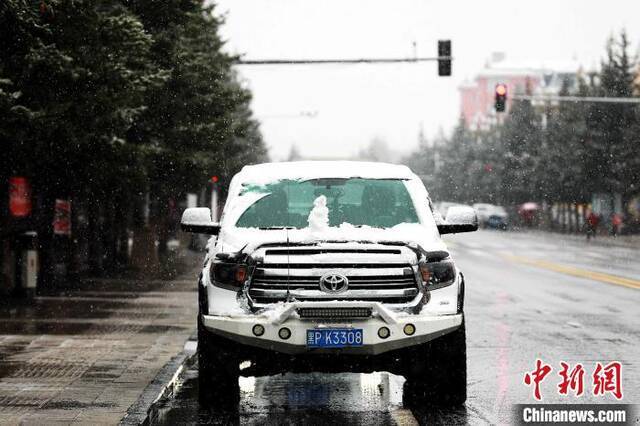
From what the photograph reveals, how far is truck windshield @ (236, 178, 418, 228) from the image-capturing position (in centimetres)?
941

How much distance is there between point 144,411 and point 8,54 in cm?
919

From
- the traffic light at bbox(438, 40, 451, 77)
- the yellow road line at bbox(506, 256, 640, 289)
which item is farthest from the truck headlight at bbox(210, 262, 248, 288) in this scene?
the traffic light at bbox(438, 40, 451, 77)

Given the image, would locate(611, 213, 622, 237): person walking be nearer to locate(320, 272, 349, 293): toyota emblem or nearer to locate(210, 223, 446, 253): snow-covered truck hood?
locate(210, 223, 446, 253): snow-covered truck hood

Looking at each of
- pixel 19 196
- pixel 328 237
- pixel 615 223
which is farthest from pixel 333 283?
pixel 615 223

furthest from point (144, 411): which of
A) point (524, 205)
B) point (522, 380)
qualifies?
point (524, 205)

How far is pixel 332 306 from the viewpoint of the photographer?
8.31 meters

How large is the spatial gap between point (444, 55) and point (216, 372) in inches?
851

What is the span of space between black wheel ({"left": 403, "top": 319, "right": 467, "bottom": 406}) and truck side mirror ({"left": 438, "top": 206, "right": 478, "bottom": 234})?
4.13 feet

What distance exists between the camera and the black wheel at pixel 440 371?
343 inches

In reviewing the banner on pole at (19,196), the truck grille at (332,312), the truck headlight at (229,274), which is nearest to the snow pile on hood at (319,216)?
the truck headlight at (229,274)

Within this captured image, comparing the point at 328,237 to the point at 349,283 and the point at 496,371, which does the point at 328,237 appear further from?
the point at 496,371

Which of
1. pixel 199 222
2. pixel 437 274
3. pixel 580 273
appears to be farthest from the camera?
pixel 580 273

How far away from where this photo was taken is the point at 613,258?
38750mm

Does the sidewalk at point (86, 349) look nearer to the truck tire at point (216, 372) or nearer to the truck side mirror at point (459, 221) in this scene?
the truck tire at point (216, 372)
